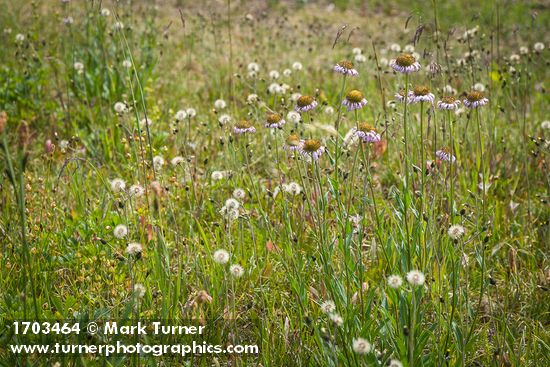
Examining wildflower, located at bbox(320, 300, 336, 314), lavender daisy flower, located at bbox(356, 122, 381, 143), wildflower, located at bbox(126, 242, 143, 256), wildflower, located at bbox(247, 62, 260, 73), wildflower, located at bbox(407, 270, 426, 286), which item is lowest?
wildflower, located at bbox(320, 300, 336, 314)

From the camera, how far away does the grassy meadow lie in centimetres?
205

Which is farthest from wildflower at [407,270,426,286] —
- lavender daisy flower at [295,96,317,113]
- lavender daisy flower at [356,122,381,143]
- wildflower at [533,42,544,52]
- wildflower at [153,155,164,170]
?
wildflower at [533,42,544,52]

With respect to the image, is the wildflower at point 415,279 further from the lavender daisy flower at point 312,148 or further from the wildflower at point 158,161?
the wildflower at point 158,161

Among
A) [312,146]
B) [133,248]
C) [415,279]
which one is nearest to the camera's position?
[415,279]

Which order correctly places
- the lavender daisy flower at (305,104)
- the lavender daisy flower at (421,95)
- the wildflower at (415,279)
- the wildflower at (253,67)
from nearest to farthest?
the wildflower at (415,279) < the lavender daisy flower at (421,95) < the lavender daisy flower at (305,104) < the wildflower at (253,67)

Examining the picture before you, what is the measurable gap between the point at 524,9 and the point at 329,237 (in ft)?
27.1

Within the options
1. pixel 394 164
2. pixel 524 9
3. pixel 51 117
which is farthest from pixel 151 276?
pixel 524 9

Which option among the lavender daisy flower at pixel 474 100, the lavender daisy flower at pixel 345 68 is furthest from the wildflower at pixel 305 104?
the lavender daisy flower at pixel 474 100

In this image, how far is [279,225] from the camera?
305 cm

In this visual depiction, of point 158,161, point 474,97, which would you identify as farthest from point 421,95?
point 158,161

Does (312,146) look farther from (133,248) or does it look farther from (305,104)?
(133,248)

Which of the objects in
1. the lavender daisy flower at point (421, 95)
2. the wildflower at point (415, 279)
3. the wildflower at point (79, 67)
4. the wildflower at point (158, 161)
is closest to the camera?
the wildflower at point (415, 279)

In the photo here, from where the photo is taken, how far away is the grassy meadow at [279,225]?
2.05 m

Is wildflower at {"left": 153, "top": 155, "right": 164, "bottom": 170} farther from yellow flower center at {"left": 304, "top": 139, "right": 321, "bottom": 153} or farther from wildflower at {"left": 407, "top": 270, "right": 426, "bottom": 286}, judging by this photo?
wildflower at {"left": 407, "top": 270, "right": 426, "bottom": 286}
